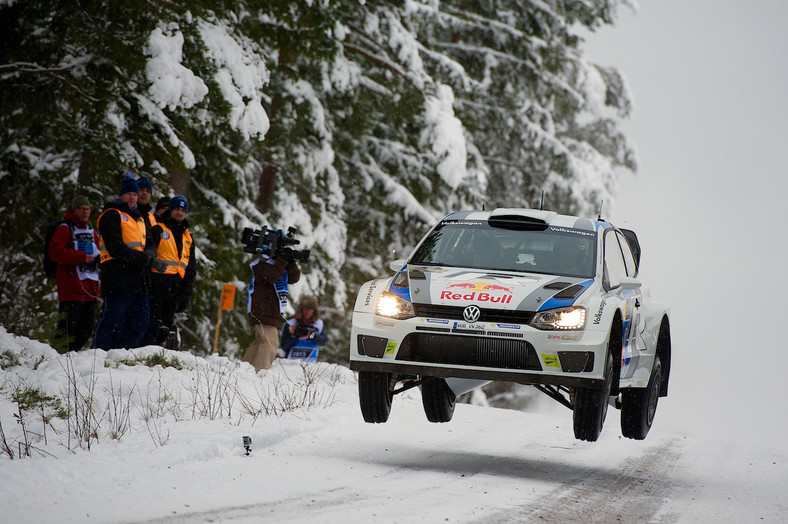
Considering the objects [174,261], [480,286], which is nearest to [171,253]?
[174,261]

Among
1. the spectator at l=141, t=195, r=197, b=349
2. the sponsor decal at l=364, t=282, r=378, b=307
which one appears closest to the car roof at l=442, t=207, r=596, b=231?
the sponsor decal at l=364, t=282, r=378, b=307

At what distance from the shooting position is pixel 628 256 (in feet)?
33.6

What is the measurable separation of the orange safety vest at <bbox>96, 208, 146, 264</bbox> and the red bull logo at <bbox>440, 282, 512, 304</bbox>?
441 cm

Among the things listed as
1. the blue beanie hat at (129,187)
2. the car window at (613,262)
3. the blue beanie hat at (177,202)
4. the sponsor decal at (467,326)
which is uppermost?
the blue beanie hat at (129,187)

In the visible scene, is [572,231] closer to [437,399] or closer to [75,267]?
[437,399]

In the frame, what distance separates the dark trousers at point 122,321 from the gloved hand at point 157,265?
12.7 inches

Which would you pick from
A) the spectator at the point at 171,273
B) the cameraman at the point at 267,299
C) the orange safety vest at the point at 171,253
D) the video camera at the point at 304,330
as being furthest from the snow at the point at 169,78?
the video camera at the point at 304,330

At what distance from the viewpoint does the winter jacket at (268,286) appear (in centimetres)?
1214

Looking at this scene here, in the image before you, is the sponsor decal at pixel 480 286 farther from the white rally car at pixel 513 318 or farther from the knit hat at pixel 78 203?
the knit hat at pixel 78 203

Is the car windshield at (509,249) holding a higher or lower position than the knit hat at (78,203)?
lower

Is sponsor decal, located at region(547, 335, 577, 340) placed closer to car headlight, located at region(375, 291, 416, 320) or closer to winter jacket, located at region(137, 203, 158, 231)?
car headlight, located at region(375, 291, 416, 320)

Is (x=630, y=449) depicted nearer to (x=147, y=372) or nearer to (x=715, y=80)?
(x=147, y=372)

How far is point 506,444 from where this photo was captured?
31.9 feet

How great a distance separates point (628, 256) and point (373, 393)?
11.0 ft
